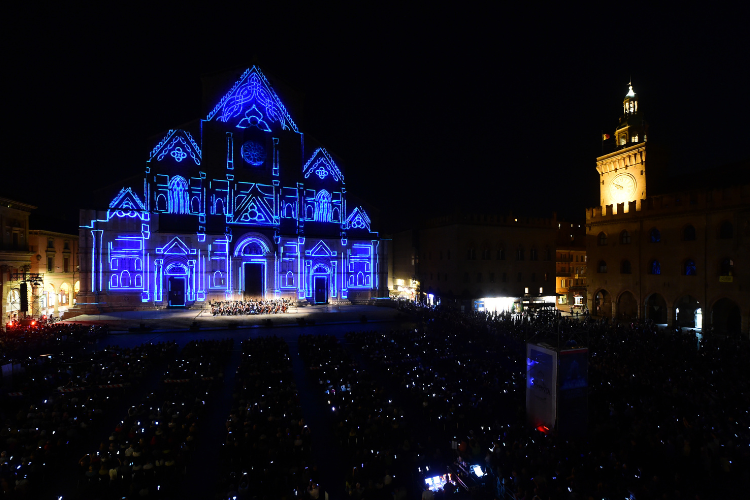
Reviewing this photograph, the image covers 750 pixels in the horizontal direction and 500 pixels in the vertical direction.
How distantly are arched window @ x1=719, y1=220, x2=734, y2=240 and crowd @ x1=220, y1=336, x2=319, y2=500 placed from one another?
2965 centimetres

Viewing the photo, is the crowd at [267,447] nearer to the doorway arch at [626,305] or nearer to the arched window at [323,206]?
the arched window at [323,206]

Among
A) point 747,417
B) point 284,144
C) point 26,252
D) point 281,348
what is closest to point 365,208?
point 284,144

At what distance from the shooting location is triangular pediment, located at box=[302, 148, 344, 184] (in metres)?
41.7

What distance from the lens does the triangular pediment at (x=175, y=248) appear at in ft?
117

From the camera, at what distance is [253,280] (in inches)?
1507

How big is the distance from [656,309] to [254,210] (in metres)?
36.4

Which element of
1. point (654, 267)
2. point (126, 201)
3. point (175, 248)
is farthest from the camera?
point (175, 248)

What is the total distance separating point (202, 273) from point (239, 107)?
16.7 metres

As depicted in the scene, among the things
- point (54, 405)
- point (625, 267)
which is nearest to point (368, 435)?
point (54, 405)

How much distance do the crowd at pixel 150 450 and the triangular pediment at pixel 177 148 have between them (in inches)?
1093

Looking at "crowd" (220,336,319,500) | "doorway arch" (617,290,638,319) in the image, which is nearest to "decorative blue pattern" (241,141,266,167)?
"crowd" (220,336,319,500)

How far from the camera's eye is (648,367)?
1677 cm

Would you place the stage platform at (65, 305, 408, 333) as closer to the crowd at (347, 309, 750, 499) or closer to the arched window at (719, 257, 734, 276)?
the crowd at (347, 309, 750, 499)

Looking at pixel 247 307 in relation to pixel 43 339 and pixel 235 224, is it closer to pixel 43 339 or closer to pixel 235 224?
pixel 235 224
